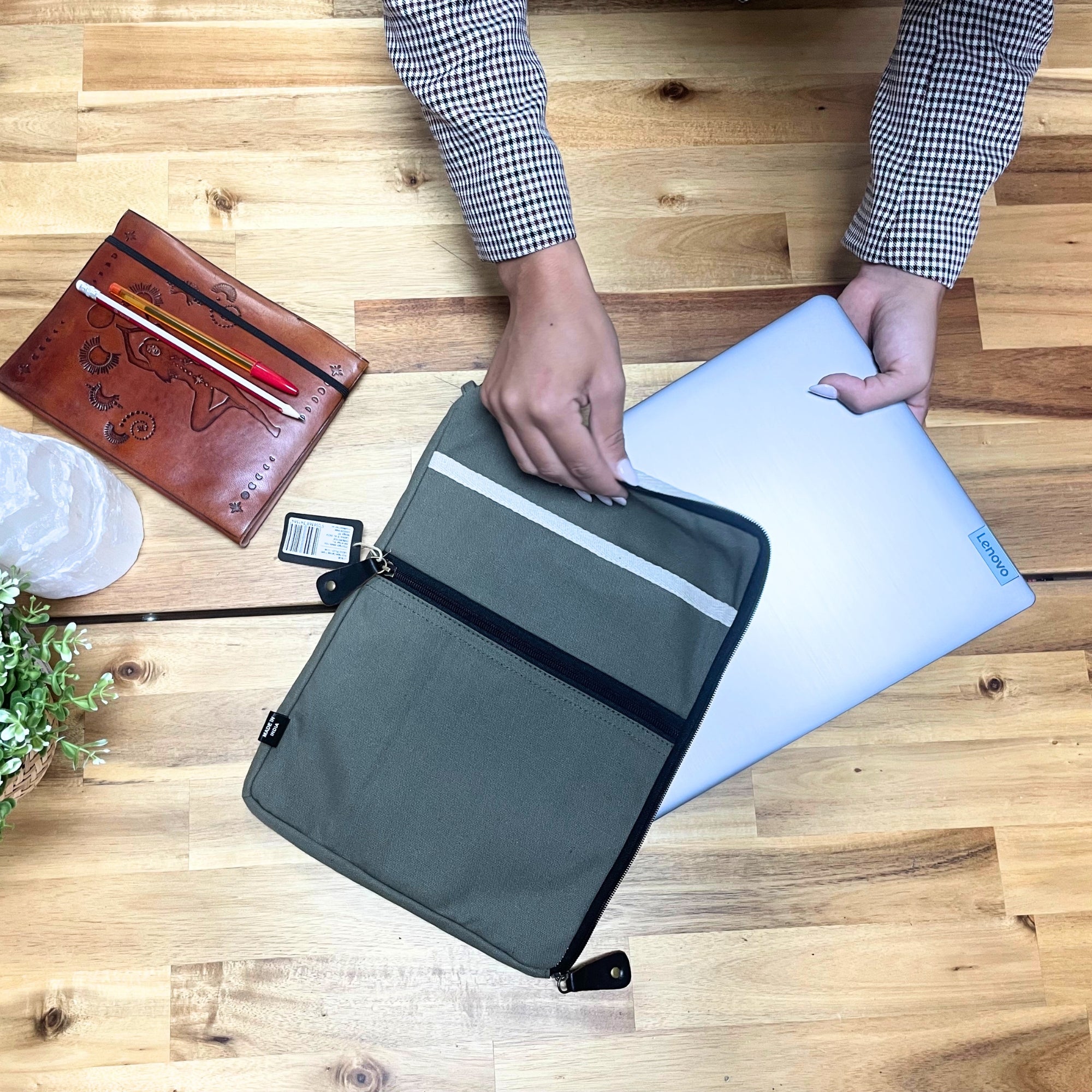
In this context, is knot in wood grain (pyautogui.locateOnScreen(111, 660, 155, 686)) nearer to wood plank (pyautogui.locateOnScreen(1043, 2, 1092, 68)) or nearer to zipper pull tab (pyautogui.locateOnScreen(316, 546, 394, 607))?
zipper pull tab (pyautogui.locateOnScreen(316, 546, 394, 607))

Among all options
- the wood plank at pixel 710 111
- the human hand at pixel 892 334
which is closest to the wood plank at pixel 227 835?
the human hand at pixel 892 334

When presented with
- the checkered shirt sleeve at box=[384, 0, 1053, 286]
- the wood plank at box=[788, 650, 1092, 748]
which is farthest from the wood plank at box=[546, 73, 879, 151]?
the wood plank at box=[788, 650, 1092, 748]

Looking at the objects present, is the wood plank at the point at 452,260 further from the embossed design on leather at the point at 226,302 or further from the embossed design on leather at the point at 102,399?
the embossed design on leather at the point at 102,399

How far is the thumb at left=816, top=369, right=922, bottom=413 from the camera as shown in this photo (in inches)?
29.3

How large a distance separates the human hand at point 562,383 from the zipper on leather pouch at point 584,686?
138mm

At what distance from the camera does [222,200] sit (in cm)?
95

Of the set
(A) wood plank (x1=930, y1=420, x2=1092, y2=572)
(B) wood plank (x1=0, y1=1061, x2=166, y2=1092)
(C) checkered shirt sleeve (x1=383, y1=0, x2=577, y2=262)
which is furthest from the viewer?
(A) wood plank (x1=930, y1=420, x2=1092, y2=572)

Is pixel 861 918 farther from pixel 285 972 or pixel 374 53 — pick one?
pixel 374 53

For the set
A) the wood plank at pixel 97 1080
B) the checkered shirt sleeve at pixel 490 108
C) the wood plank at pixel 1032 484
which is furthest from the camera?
the wood plank at pixel 1032 484

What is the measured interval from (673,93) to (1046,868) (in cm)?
96

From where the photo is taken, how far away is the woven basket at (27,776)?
71 centimetres

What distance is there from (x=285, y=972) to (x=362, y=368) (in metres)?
0.64

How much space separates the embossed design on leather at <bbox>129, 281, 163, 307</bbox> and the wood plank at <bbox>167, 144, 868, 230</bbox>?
0.29 feet

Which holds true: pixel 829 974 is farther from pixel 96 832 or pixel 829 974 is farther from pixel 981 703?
pixel 96 832
